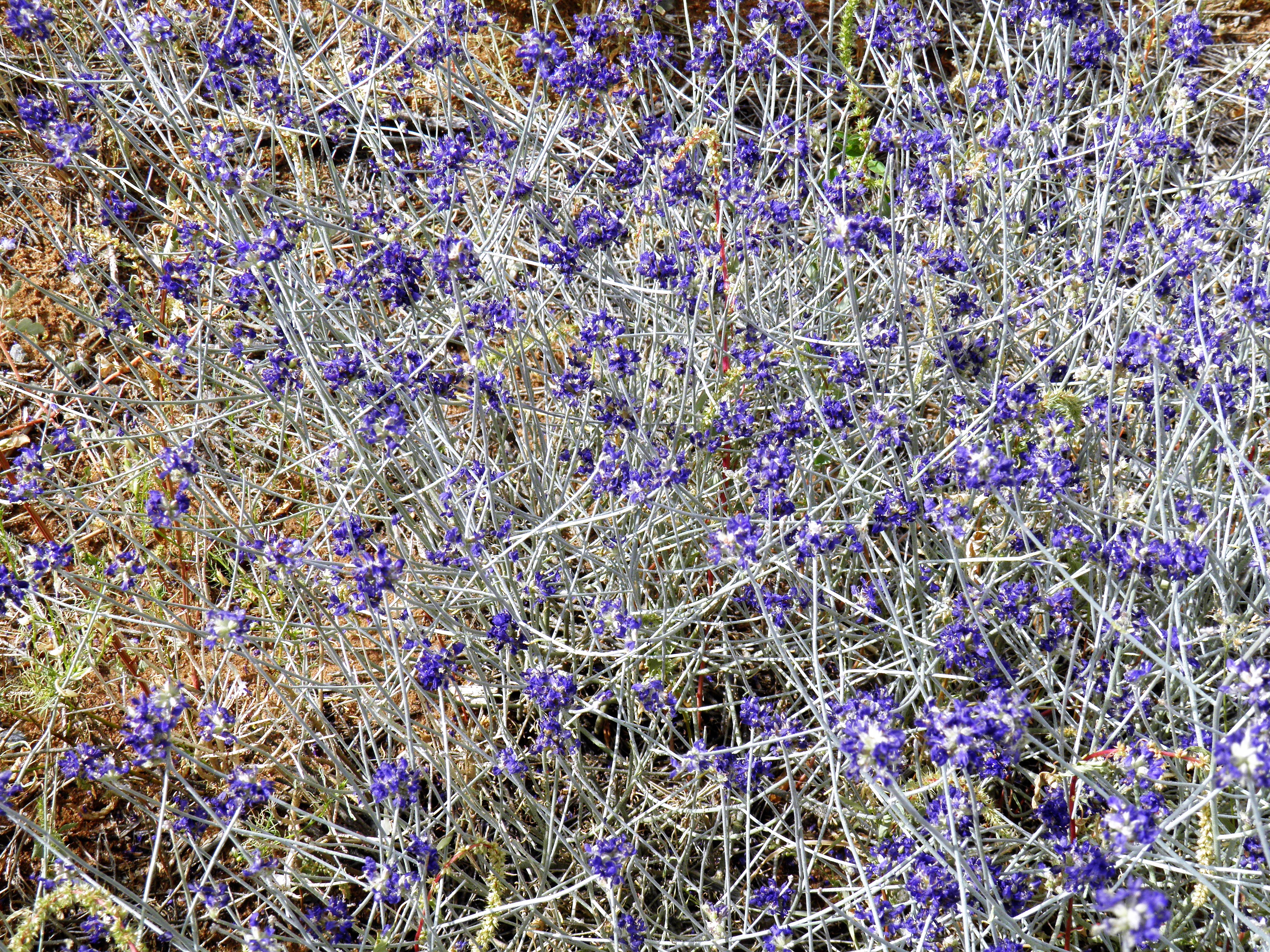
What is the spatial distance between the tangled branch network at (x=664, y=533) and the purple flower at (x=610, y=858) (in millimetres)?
12

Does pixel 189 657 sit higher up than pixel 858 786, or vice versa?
pixel 189 657

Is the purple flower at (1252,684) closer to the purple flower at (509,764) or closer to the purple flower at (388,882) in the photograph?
the purple flower at (509,764)

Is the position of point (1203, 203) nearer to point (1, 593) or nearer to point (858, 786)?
point (858, 786)

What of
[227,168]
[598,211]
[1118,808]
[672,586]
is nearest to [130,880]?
[672,586]

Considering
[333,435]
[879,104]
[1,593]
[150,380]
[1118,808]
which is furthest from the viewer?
[879,104]

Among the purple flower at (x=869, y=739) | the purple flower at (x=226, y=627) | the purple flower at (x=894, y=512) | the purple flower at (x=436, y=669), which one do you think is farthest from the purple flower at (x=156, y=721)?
the purple flower at (x=894, y=512)

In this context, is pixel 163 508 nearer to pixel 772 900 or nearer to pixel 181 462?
pixel 181 462

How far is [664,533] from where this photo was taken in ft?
10.8

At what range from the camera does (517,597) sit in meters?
2.74

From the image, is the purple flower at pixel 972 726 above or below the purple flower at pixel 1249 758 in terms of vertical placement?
below

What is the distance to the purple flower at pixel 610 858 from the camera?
84.1 inches

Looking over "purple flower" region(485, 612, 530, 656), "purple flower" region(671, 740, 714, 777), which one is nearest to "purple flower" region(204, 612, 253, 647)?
"purple flower" region(485, 612, 530, 656)

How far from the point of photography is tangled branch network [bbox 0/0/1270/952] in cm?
221

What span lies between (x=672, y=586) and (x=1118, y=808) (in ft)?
5.38
